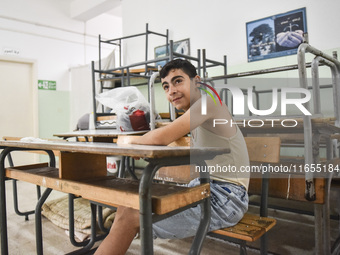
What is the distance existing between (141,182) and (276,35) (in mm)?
3154

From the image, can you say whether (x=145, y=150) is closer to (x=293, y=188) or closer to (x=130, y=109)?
(x=293, y=188)

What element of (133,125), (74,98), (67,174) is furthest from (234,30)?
(74,98)

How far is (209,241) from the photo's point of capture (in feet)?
6.42

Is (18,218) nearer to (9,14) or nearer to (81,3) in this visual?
(9,14)

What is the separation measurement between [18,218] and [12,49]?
3.63 meters

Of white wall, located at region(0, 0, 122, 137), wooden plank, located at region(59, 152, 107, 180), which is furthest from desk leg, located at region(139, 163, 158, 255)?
white wall, located at region(0, 0, 122, 137)

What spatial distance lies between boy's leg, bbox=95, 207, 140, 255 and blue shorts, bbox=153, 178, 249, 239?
153 millimetres

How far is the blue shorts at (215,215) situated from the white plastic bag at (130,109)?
1461 millimetres

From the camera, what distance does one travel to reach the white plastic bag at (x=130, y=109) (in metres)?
2.55

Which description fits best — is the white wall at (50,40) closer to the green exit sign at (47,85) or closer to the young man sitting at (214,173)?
the green exit sign at (47,85)

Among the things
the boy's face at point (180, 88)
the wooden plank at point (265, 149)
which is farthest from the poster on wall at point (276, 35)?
the boy's face at point (180, 88)

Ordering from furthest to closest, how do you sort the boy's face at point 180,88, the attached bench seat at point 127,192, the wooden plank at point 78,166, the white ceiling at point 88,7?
1. the white ceiling at point 88,7
2. the boy's face at point 180,88
3. the wooden plank at point 78,166
4. the attached bench seat at point 127,192

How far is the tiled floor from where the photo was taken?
1809mm

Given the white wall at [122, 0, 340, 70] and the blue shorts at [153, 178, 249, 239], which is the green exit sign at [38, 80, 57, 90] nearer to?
the white wall at [122, 0, 340, 70]
